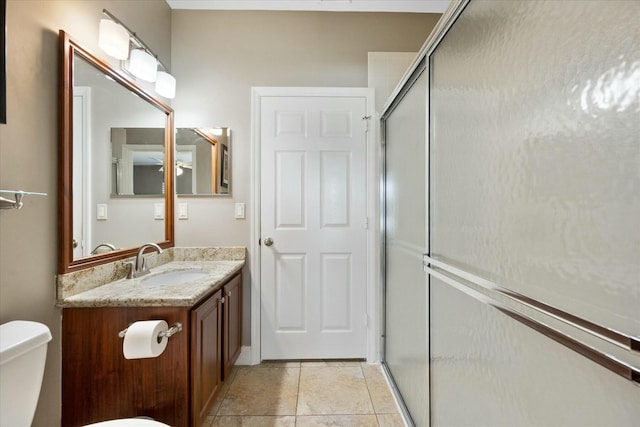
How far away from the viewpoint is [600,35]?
510 millimetres

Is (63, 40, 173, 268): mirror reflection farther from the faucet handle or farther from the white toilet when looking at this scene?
the white toilet

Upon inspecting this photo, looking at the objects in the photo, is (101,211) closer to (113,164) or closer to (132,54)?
(113,164)

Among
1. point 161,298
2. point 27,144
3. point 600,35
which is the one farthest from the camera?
point 161,298

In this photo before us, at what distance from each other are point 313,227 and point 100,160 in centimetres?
135

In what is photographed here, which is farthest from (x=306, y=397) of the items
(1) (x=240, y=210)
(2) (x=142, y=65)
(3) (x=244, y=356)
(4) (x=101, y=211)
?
(2) (x=142, y=65)

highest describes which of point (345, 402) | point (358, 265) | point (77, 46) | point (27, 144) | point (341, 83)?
point (341, 83)

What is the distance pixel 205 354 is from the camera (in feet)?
4.78

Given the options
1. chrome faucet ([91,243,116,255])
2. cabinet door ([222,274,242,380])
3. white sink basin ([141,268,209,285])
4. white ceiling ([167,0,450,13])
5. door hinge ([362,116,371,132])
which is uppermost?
white ceiling ([167,0,450,13])

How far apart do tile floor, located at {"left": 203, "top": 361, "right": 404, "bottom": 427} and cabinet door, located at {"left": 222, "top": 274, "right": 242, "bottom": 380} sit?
0.17 m

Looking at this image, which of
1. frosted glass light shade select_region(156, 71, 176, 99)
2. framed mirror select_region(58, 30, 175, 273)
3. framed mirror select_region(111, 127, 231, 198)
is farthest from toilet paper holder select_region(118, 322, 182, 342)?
frosted glass light shade select_region(156, 71, 176, 99)

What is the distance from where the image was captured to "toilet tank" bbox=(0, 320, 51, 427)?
850mm

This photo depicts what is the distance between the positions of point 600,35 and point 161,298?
4.97 ft

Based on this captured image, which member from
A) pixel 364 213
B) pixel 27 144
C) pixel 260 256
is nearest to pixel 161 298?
pixel 27 144

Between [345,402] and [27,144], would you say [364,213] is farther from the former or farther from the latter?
[27,144]
